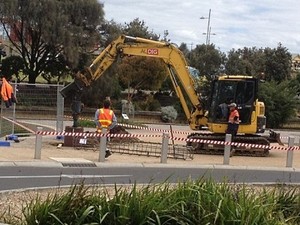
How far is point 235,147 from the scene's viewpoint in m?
25.3

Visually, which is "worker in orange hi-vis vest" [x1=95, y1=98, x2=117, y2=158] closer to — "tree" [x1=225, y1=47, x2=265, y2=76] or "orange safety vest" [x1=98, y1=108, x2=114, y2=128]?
"orange safety vest" [x1=98, y1=108, x2=114, y2=128]

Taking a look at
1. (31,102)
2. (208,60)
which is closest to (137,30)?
(208,60)

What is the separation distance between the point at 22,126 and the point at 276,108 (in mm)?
32081

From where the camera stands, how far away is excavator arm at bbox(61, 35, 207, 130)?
26.8m

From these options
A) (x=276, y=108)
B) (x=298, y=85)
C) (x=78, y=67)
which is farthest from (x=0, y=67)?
(x=298, y=85)

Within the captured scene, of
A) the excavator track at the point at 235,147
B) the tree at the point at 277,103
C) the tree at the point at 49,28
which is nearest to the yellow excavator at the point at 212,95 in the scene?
the excavator track at the point at 235,147

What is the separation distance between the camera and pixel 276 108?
56500mm

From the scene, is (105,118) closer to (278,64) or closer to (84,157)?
(84,157)

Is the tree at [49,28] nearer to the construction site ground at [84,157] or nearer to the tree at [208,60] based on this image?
the tree at [208,60]

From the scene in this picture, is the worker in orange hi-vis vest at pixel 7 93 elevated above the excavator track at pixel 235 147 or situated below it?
above

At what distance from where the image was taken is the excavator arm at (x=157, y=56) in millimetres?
26797

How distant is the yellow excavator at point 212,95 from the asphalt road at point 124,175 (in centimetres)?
631

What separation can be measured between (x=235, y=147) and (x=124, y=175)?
10.6 metres

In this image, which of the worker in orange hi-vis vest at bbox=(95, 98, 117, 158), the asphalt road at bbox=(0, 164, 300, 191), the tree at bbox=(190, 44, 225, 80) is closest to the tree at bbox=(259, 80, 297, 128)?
the tree at bbox=(190, 44, 225, 80)
